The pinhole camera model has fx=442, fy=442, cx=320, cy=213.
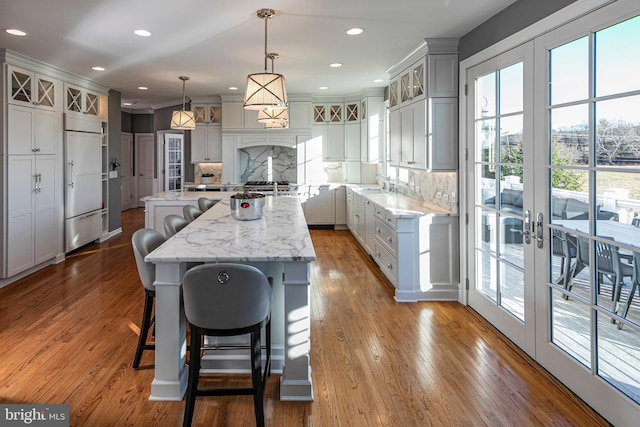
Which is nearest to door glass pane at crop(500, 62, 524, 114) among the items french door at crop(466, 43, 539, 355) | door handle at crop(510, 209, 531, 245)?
french door at crop(466, 43, 539, 355)

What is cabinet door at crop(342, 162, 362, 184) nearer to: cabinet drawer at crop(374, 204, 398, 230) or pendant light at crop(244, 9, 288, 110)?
cabinet drawer at crop(374, 204, 398, 230)

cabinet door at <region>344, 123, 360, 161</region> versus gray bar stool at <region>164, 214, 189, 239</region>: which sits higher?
cabinet door at <region>344, 123, 360, 161</region>

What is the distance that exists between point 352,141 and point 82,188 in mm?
4571

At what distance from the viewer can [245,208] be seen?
11.8ft

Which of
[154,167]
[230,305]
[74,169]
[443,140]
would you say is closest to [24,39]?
[74,169]

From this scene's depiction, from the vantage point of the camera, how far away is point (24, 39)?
430cm

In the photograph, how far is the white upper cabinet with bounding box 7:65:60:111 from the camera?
484 centimetres

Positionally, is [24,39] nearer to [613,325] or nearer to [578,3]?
[578,3]

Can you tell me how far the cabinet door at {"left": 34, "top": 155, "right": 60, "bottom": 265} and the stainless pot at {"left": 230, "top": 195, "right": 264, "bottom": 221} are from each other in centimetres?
322

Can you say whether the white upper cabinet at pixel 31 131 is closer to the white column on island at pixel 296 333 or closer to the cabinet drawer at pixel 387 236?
the white column on island at pixel 296 333

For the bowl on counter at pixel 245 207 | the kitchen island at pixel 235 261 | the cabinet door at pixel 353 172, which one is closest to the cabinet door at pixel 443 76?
the bowl on counter at pixel 245 207

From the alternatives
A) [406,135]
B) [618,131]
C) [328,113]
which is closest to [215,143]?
[328,113]

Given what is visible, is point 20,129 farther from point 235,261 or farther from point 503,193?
point 503,193

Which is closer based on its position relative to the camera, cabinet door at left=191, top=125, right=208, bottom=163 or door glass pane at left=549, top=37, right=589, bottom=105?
door glass pane at left=549, top=37, right=589, bottom=105
